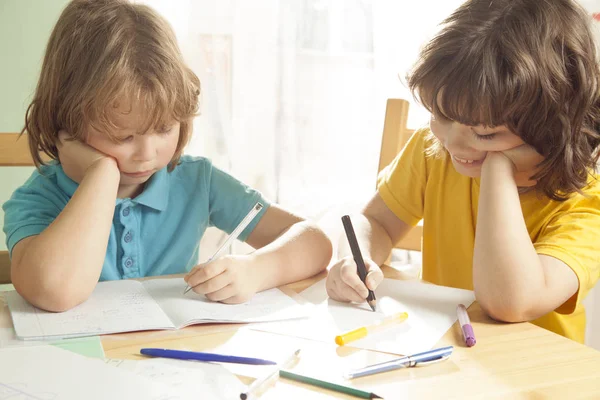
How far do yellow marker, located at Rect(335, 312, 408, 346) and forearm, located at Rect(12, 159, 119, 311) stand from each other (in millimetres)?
335

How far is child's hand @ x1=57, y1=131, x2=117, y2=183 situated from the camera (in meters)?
0.97

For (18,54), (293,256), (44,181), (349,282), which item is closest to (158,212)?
(44,181)

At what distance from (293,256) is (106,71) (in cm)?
37

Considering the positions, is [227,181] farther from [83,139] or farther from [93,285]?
[93,285]

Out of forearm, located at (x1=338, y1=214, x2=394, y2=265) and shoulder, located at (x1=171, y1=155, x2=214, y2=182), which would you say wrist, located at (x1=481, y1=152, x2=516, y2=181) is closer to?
forearm, located at (x1=338, y1=214, x2=394, y2=265)

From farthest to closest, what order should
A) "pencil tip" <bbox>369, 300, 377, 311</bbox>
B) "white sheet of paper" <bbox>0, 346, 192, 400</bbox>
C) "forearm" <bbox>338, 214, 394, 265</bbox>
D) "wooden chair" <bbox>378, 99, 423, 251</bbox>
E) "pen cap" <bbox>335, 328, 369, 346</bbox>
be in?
"wooden chair" <bbox>378, 99, 423, 251</bbox>, "forearm" <bbox>338, 214, 394, 265</bbox>, "pencil tip" <bbox>369, 300, 377, 311</bbox>, "pen cap" <bbox>335, 328, 369, 346</bbox>, "white sheet of paper" <bbox>0, 346, 192, 400</bbox>

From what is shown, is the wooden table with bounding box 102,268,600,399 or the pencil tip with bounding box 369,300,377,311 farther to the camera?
the pencil tip with bounding box 369,300,377,311

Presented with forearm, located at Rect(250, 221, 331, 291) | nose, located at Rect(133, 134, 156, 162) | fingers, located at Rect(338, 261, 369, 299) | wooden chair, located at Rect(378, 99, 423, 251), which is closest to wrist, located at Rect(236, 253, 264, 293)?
forearm, located at Rect(250, 221, 331, 291)

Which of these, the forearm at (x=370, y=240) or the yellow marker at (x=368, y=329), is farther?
the forearm at (x=370, y=240)

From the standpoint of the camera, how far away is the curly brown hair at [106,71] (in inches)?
36.9

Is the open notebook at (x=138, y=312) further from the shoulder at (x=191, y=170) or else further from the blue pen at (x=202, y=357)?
the shoulder at (x=191, y=170)

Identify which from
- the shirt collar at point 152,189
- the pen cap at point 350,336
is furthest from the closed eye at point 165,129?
the pen cap at point 350,336

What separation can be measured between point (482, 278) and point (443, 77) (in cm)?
27

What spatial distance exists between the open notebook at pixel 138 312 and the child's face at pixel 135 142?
0.18 meters
